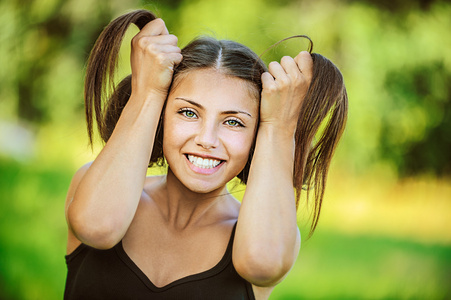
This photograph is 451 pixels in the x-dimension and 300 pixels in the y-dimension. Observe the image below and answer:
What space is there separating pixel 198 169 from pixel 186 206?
17cm

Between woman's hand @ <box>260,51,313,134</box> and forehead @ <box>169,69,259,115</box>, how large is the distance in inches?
1.7

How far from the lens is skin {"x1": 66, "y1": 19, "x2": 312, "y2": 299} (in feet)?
3.68

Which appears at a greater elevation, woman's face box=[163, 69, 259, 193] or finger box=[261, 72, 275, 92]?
finger box=[261, 72, 275, 92]

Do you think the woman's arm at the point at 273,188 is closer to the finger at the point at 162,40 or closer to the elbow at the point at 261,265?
the elbow at the point at 261,265

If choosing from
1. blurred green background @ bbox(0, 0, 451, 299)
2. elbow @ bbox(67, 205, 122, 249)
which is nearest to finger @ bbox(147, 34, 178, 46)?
elbow @ bbox(67, 205, 122, 249)

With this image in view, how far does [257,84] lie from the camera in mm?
1257

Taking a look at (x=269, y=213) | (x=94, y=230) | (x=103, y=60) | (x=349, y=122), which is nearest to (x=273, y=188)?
(x=269, y=213)

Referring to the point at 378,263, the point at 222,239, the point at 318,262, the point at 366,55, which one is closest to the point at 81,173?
the point at 222,239

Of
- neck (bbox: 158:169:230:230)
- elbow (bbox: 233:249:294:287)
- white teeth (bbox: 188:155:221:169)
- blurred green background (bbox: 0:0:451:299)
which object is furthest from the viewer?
blurred green background (bbox: 0:0:451:299)

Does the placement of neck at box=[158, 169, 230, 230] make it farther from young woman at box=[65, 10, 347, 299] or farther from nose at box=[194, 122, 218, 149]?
nose at box=[194, 122, 218, 149]

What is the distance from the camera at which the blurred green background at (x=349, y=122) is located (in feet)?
12.2

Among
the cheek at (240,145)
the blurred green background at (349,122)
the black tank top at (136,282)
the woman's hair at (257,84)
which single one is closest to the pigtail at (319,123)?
the woman's hair at (257,84)

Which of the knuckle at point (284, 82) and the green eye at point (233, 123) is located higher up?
the knuckle at point (284, 82)

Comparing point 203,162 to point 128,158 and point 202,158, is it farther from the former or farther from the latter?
point 128,158
